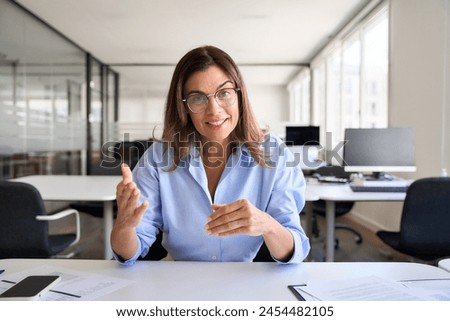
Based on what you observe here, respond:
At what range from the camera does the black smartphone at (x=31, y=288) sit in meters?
0.72

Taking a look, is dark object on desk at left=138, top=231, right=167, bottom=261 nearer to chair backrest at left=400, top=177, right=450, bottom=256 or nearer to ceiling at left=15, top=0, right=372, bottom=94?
chair backrest at left=400, top=177, right=450, bottom=256

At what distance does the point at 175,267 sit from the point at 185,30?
5.24m

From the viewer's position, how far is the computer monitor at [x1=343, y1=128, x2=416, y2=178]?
2812 mm

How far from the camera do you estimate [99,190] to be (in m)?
2.64

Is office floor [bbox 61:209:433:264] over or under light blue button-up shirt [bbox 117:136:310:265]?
under

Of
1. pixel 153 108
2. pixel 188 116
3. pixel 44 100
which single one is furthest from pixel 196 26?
pixel 188 116

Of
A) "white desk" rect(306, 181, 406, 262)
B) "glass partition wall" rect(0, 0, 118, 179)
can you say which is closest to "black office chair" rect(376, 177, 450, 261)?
"white desk" rect(306, 181, 406, 262)

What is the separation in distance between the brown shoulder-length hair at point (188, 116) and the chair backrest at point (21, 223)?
1.11 metres

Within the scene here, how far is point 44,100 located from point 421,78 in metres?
4.49

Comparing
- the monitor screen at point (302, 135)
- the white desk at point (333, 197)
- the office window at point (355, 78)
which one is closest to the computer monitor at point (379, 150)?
the white desk at point (333, 197)

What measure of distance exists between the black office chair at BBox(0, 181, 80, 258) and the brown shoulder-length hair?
3.52ft

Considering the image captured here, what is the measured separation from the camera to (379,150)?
2840 mm

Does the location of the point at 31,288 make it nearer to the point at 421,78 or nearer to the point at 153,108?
the point at 421,78

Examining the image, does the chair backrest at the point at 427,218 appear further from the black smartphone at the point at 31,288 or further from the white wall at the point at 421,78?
the black smartphone at the point at 31,288
